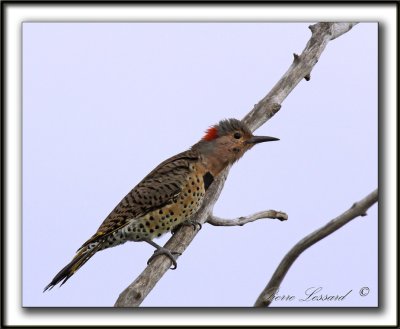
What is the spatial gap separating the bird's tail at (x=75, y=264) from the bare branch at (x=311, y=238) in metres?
1.45

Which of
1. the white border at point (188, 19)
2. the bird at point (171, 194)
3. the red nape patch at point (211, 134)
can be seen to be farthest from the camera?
the red nape patch at point (211, 134)

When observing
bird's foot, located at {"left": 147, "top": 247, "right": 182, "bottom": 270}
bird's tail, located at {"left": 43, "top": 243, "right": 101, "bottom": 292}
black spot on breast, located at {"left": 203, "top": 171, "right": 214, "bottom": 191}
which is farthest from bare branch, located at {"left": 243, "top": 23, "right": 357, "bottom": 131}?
bird's tail, located at {"left": 43, "top": 243, "right": 101, "bottom": 292}

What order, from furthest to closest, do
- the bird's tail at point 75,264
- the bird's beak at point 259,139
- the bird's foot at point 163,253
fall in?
the bird's beak at point 259,139, the bird's foot at point 163,253, the bird's tail at point 75,264

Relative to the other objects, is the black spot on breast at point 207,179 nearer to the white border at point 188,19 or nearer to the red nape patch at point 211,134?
the red nape patch at point 211,134

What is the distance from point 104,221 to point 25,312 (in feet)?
3.84

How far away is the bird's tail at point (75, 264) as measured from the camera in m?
4.54

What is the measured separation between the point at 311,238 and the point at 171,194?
1.63 m

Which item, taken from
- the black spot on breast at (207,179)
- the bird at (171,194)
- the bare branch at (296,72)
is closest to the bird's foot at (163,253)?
the bird at (171,194)

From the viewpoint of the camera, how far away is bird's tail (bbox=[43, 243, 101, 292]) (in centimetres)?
454

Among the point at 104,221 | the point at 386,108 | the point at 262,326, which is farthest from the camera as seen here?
the point at 104,221

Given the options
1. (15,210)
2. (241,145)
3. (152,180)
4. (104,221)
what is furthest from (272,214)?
(15,210)

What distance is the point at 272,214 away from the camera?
5.21m

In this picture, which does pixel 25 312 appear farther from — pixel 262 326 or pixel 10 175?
pixel 262 326

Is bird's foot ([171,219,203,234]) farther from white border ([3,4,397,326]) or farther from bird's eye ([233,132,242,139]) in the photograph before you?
white border ([3,4,397,326])
